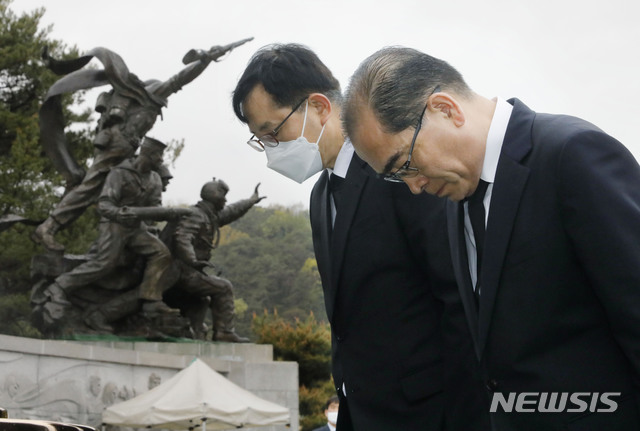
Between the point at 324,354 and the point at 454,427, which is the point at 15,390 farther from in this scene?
the point at 324,354

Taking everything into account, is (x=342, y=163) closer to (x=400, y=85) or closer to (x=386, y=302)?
(x=386, y=302)

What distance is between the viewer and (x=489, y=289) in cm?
216

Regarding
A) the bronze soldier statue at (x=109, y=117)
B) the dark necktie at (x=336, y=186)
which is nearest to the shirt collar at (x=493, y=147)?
the dark necktie at (x=336, y=186)

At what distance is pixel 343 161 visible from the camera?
3.21 metres

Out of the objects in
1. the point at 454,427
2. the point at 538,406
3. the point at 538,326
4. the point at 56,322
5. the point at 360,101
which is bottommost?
the point at 56,322

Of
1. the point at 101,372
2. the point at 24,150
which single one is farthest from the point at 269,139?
the point at 24,150

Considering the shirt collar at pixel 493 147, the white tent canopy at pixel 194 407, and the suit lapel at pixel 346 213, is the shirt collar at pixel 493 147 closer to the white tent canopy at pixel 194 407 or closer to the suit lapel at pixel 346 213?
the suit lapel at pixel 346 213

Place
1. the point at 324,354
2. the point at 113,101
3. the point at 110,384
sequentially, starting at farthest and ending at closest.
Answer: the point at 324,354 < the point at 113,101 < the point at 110,384

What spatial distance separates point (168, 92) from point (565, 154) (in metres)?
12.8

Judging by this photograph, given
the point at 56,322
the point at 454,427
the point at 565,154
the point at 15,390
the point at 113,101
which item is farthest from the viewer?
the point at 113,101

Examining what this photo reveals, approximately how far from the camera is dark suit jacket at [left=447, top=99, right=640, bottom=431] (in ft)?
6.40

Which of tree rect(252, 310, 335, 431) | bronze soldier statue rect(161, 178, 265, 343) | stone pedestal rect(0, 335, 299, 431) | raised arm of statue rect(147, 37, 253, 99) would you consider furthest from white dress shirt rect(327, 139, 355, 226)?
tree rect(252, 310, 335, 431)

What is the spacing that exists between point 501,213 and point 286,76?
1.30m

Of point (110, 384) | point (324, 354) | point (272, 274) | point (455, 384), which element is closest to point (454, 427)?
point (455, 384)
